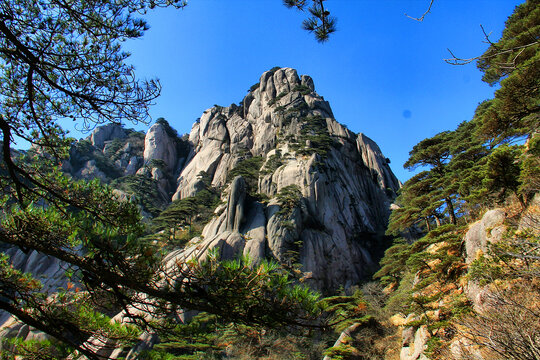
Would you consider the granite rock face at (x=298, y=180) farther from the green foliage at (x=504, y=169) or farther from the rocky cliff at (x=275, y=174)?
the green foliage at (x=504, y=169)

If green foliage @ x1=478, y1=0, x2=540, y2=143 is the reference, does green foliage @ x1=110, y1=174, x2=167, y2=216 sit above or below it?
above

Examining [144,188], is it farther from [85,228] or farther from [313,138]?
[85,228]

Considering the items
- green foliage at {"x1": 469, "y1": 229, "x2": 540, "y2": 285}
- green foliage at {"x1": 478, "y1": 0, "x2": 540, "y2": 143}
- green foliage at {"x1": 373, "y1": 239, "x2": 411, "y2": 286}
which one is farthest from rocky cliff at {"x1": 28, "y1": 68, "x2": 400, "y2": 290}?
green foliage at {"x1": 478, "y1": 0, "x2": 540, "y2": 143}

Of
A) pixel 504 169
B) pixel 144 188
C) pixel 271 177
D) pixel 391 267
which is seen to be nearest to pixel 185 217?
pixel 271 177

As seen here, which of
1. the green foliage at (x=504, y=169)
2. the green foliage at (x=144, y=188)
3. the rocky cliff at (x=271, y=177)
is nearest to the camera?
the green foliage at (x=504, y=169)

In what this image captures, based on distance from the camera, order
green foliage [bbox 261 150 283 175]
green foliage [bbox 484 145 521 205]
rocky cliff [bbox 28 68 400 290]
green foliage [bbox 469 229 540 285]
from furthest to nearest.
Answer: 1. green foliage [bbox 261 150 283 175]
2. rocky cliff [bbox 28 68 400 290]
3. green foliage [bbox 484 145 521 205]
4. green foliage [bbox 469 229 540 285]

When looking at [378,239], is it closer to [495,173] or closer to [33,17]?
[495,173]

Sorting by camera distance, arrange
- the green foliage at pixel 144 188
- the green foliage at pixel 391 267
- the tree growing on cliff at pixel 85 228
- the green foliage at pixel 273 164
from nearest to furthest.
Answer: the tree growing on cliff at pixel 85 228, the green foliage at pixel 391 267, the green foliage at pixel 273 164, the green foliage at pixel 144 188

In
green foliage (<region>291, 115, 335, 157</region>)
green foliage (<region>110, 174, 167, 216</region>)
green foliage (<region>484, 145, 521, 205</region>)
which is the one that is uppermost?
green foliage (<region>291, 115, 335, 157</region>)

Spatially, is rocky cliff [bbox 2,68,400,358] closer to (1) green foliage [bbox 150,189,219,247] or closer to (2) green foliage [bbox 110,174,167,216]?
(2) green foliage [bbox 110,174,167,216]

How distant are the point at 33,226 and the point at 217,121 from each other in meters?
45.9

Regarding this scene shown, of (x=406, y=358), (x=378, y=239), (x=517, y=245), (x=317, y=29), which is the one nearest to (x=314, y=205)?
(x=378, y=239)

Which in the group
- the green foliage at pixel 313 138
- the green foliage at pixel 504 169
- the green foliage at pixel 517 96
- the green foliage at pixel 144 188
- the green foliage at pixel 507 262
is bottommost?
the green foliage at pixel 507 262

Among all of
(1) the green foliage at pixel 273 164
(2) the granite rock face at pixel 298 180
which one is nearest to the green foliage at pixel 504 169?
(2) the granite rock face at pixel 298 180
